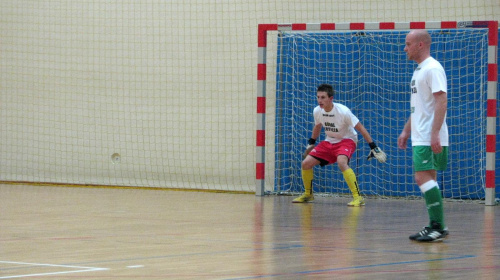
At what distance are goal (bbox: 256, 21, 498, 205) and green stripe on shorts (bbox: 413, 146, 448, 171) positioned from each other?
178 inches

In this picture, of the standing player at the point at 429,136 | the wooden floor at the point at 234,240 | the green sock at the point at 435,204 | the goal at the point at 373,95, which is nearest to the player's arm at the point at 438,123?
the standing player at the point at 429,136

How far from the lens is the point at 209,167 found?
14.5 meters

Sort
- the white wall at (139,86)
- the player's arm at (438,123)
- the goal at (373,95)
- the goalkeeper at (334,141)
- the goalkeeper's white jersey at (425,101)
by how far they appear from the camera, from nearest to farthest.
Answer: the player's arm at (438,123) → the goalkeeper's white jersey at (425,101) → the goalkeeper at (334,141) → the goal at (373,95) → the white wall at (139,86)

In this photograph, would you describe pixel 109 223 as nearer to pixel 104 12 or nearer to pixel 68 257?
pixel 68 257

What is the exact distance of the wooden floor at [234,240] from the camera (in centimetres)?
541

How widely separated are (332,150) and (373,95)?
165 cm

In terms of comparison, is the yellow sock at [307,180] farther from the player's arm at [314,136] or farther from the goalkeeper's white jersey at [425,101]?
the goalkeeper's white jersey at [425,101]

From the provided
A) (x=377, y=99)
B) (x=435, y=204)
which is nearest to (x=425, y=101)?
(x=435, y=204)

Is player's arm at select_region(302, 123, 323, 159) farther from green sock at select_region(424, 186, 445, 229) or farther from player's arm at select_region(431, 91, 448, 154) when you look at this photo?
player's arm at select_region(431, 91, 448, 154)

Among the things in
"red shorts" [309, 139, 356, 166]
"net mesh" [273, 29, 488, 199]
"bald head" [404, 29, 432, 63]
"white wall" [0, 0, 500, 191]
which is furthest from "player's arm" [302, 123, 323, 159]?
"bald head" [404, 29, 432, 63]

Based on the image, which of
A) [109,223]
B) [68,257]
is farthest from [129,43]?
[68,257]

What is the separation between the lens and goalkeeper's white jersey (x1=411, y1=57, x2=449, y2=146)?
732 cm

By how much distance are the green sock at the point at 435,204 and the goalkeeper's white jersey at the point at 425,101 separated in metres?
0.39

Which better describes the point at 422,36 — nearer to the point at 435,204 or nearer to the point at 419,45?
the point at 419,45
